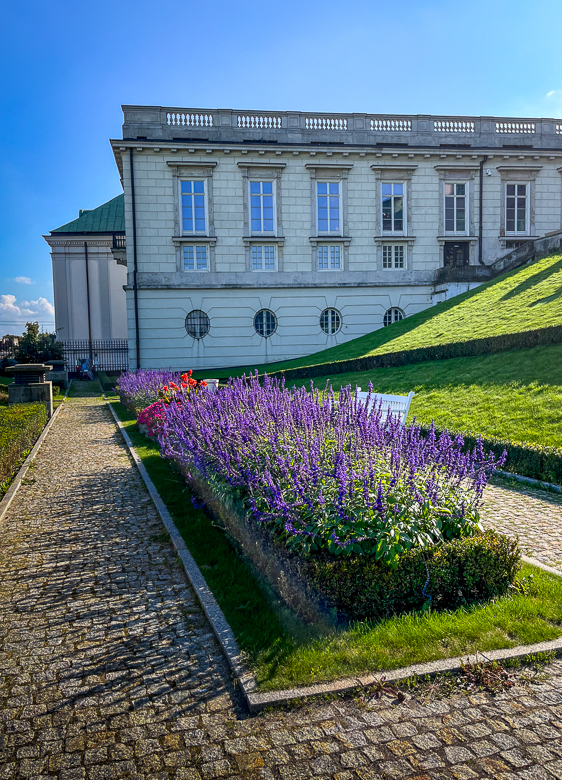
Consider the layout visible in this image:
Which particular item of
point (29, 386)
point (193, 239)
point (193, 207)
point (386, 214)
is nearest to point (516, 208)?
point (386, 214)

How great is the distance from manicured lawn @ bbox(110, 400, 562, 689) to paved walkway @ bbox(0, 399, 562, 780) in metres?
0.24

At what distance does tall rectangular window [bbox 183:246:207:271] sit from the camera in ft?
91.4

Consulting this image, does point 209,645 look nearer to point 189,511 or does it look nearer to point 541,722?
point 541,722

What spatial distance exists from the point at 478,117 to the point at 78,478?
29444 mm

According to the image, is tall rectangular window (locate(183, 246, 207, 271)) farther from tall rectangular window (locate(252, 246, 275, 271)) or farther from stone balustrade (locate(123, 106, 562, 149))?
stone balustrade (locate(123, 106, 562, 149))

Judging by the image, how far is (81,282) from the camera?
41.4m

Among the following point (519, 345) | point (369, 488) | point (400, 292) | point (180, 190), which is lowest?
point (369, 488)

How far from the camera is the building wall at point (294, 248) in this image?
27328 mm

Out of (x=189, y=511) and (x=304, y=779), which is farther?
(x=189, y=511)

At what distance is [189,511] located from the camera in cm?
714

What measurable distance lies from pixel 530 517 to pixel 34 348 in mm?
27412

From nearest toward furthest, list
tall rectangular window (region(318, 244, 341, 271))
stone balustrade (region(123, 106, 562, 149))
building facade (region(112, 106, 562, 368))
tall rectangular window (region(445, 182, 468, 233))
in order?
stone balustrade (region(123, 106, 562, 149))
building facade (region(112, 106, 562, 368))
tall rectangular window (region(318, 244, 341, 271))
tall rectangular window (region(445, 182, 468, 233))

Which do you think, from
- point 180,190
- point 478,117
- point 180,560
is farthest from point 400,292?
point 180,560

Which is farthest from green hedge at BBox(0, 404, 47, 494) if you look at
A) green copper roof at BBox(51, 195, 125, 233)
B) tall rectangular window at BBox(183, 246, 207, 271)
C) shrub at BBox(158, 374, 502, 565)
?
green copper roof at BBox(51, 195, 125, 233)
